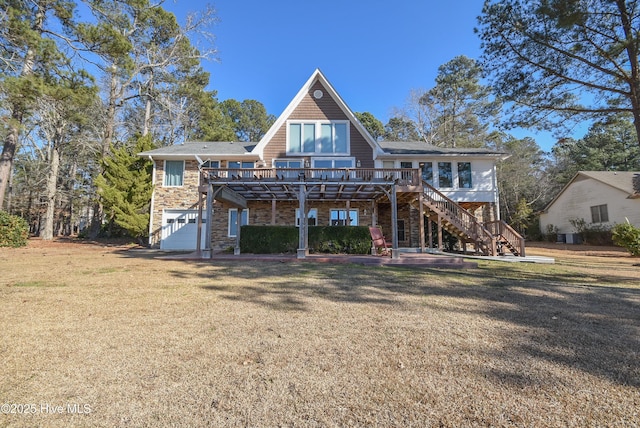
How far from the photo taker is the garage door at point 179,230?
15602 millimetres

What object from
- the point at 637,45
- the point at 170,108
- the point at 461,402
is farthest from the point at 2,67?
the point at 637,45

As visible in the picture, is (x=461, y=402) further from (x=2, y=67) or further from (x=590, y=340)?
(x=2, y=67)

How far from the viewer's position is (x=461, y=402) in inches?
82.3

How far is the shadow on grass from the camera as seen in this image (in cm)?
288

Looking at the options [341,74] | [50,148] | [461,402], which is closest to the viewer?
[461,402]

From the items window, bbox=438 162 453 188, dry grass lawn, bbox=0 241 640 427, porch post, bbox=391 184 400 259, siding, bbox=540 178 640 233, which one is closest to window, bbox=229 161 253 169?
porch post, bbox=391 184 400 259

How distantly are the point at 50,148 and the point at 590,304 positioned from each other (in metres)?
35.5

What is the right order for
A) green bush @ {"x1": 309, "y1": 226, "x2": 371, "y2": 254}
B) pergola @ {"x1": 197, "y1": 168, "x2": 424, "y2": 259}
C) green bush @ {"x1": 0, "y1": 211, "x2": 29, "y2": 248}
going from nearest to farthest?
1. pergola @ {"x1": 197, "y1": 168, "x2": 424, "y2": 259}
2. green bush @ {"x1": 309, "y1": 226, "x2": 371, "y2": 254}
3. green bush @ {"x1": 0, "y1": 211, "x2": 29, "y2": 248}

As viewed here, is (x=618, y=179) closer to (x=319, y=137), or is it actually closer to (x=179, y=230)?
(x=319, y=137)

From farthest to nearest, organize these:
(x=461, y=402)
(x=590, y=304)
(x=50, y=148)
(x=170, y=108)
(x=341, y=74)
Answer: (x=50, y=148) → (x=170, y=108) → (x=341, y=74) → (x=590, y=304) → (x=461, y=402)

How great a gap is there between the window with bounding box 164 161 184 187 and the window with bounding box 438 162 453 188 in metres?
13.7

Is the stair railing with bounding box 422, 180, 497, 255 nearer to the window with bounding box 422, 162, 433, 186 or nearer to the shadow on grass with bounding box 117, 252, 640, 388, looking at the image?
the shadow on grass with bounding box 117, 252, 640, 388

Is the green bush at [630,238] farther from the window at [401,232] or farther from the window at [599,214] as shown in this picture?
the window at [401,232]

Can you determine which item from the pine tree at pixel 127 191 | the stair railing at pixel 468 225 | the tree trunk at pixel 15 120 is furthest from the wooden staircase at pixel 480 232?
the tree trunk at pixel 15 120
